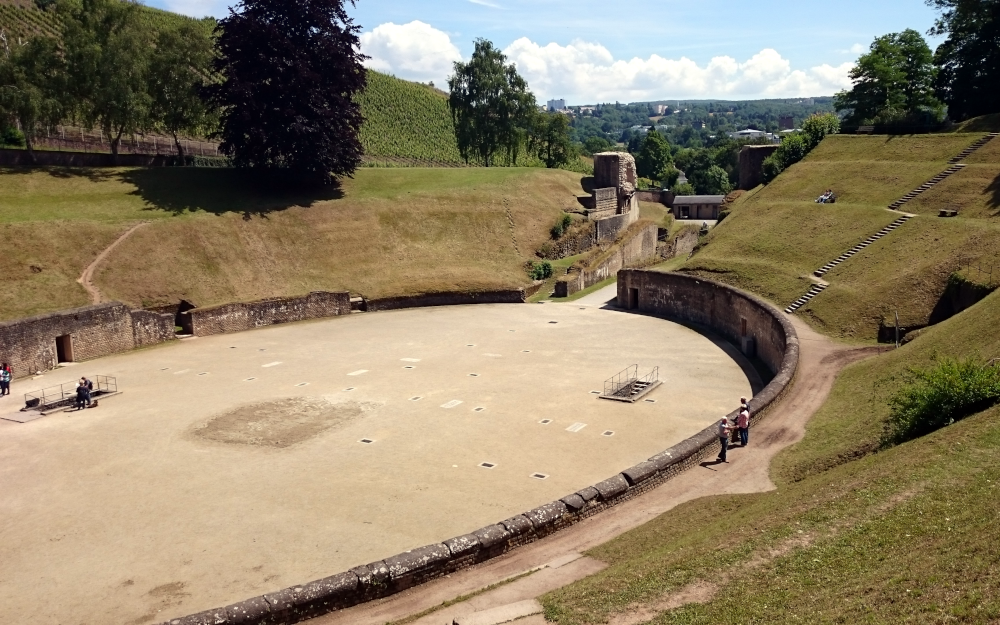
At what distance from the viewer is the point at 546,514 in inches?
565

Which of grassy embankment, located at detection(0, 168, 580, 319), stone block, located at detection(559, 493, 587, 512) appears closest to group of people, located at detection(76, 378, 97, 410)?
grassy embankment, located at detection(0, 168, 580, 319)

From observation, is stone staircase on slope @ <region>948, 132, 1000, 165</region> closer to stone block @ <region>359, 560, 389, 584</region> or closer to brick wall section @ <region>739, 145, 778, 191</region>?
brick wall section @ <region>739, 145, 778, 191</region>

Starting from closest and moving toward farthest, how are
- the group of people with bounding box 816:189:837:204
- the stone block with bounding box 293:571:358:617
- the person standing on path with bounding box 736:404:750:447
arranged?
the stone block with bounding box 293:571:358:617, the person standing on path with bounding box 736:404:750:447, the group of people with bounding box 816:189:837:204

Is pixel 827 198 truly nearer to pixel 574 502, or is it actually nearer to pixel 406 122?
pixel 574 502

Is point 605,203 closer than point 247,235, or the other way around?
point 247,235

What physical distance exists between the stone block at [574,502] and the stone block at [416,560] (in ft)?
9.66

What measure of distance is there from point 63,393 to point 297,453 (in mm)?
11408

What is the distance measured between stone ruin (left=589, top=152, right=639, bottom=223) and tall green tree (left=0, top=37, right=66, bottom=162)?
37.4 metres

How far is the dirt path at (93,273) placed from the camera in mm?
34438

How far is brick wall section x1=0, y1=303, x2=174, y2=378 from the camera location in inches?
1141

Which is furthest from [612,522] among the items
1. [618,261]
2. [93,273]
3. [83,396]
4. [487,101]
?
[487,101]

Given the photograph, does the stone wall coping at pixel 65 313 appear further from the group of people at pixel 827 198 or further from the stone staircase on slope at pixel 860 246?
the group of people at pixel 827 198

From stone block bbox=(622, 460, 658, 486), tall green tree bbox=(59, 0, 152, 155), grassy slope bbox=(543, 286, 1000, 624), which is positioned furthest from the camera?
tall green tree bbox=(59, 0, 152, 155)

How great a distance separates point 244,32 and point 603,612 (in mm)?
44358
